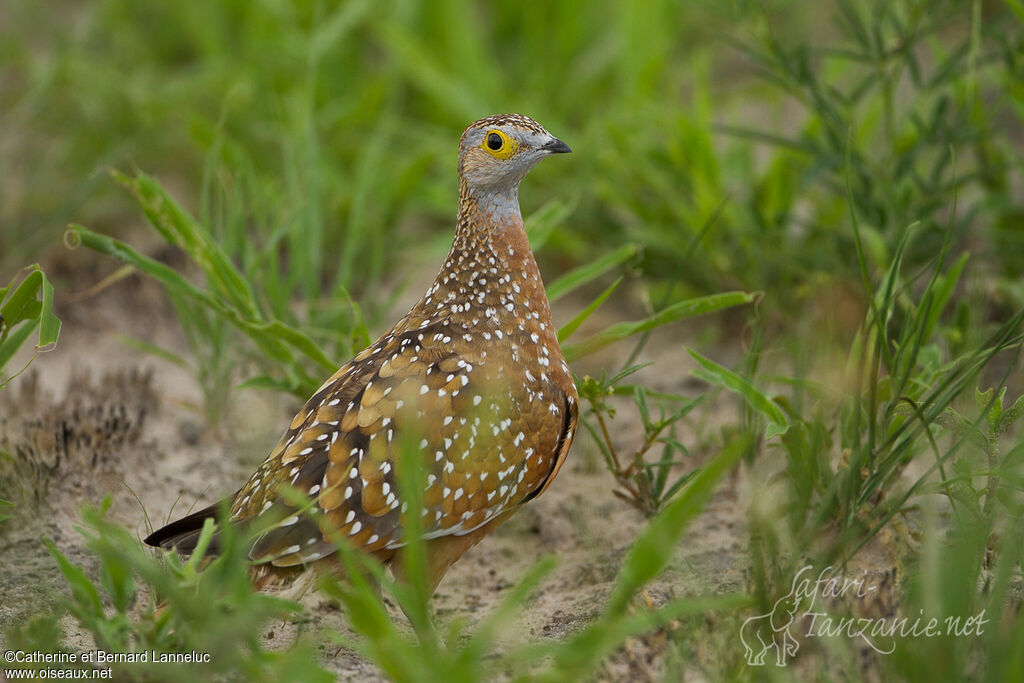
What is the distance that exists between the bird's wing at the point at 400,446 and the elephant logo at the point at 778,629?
75 cm

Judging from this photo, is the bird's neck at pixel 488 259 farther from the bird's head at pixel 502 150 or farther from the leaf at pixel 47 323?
the leaf at pixel 47 323

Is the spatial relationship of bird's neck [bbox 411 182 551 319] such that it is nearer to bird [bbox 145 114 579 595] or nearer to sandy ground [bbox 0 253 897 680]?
bird [bbox 145 114 579 595]


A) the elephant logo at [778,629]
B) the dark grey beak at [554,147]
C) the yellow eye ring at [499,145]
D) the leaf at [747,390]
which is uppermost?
the yellow eye ring at [499,145]

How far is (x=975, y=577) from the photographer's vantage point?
2.62 metres

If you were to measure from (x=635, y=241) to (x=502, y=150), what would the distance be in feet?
6.52

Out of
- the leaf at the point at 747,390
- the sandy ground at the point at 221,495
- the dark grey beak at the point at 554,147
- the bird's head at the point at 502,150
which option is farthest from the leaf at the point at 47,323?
the leaf at the point at 747,390

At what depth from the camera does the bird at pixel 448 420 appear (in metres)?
2.85

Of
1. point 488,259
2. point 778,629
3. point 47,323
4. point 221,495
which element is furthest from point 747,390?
point 47,323

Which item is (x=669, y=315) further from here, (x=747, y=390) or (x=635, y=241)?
(x=635, y=241)

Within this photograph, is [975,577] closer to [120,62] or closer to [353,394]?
[353,394]

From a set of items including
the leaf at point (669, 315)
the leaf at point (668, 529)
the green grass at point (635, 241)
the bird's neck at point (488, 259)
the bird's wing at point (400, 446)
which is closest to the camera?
the leaf at point (668, 529)

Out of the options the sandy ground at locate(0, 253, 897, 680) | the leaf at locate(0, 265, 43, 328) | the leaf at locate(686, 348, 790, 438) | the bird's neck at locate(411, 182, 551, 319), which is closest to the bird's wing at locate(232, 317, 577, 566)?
the bird's neck at locate(411, 182, 551, 319)

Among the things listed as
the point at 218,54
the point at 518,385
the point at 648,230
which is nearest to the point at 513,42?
the point at 218,54

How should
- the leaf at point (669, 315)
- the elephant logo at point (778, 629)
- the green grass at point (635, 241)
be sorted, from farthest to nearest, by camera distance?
the leaf at point (669, 315)
the elephant logo at point (778, 629)
the green grass at point (635, 241)
